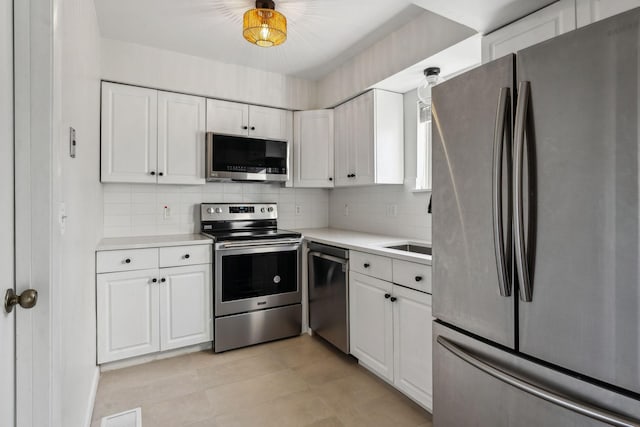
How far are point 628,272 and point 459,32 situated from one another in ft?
5.25

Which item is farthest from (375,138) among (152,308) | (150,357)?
(150,357)

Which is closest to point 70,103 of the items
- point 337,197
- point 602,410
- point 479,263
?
point 479,263

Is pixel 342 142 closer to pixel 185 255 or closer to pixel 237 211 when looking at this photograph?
pixel 237 211

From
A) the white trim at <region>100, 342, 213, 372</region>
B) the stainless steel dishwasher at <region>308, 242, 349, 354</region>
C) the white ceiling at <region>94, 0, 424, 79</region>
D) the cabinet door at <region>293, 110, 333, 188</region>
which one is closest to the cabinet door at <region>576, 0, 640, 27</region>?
the white ceiling at <region>94, 0, 424, 79</region>

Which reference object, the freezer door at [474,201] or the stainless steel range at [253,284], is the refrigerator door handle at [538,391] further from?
the stainless steel range at [253,284]

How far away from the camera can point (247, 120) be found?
308 cm

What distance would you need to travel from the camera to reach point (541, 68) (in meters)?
0.98

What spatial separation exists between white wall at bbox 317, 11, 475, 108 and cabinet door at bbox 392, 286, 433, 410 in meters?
1.49

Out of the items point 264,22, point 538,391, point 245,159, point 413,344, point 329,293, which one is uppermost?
point 264,22

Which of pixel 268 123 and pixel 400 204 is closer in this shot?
pixel 400 204

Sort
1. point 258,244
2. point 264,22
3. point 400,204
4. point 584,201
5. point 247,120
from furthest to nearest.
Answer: point 247,120 < point 400,204 < point 258,244 < point 264,22 < point 584,201

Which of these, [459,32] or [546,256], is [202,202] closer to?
[459,32]

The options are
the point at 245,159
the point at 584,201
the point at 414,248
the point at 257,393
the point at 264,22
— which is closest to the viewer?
the point at 584,201

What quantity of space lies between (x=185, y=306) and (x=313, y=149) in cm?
178
